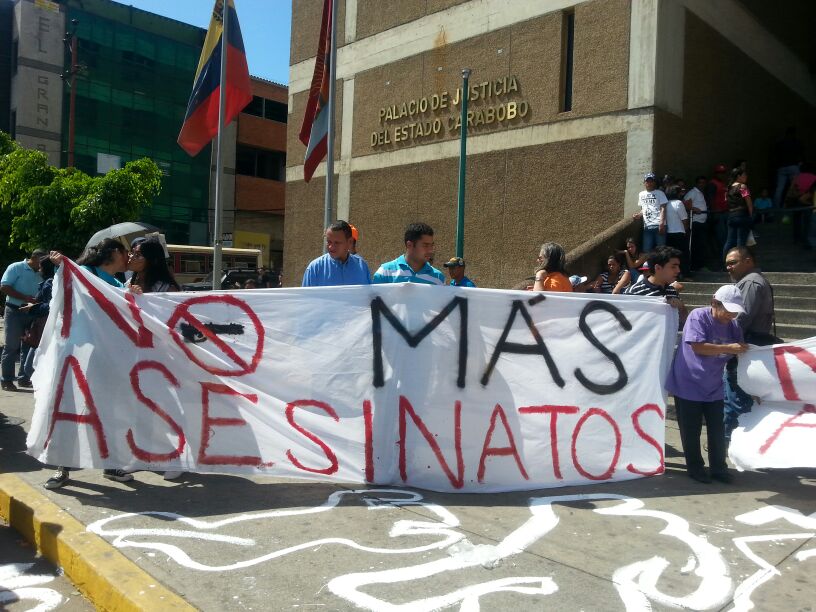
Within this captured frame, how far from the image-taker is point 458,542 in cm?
360

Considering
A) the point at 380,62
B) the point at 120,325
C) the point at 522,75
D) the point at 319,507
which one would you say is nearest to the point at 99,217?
the point at 380,62

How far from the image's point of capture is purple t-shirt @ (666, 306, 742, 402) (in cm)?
463

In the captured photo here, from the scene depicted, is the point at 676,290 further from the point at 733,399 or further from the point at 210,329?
the point at 210,329

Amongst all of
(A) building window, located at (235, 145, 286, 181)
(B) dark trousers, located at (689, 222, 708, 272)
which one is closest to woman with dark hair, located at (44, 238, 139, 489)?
(B) dark trousers, located at (689, 222, 708, 272)

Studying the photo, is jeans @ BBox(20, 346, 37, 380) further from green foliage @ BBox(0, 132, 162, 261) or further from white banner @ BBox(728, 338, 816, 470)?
green foliage @ BBox(0, 132, 162, 261)

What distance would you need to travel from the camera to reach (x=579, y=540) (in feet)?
12.0

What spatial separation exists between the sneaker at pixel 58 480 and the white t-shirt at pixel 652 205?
27.5 feet

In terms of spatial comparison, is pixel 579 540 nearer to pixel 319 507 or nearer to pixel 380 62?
pixel 319 507

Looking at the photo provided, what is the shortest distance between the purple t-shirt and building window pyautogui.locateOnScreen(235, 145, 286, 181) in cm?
3597

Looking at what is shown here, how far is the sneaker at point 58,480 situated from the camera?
439 centimetres

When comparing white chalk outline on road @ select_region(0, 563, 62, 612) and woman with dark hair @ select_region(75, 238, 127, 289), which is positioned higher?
woman with dark hair @ select_region(75, 238, 127, 289)

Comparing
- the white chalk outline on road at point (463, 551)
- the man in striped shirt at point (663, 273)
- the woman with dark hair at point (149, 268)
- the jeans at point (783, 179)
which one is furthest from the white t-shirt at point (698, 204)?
the woman with dark hair at point (149, 268)

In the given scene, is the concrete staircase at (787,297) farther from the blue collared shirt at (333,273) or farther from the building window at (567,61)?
the blue collared shirt at (333,273)

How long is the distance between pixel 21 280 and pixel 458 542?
6.71m
